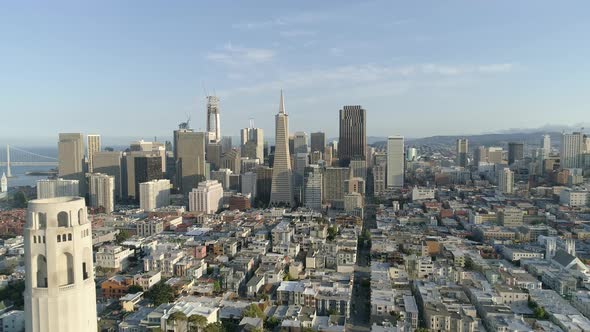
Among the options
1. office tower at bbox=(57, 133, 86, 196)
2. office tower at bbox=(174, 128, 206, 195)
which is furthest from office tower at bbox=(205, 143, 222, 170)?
office tower at bbox=(57, 133, 86, 196)

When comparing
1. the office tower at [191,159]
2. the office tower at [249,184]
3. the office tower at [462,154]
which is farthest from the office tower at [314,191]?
the office tower at [462,154]

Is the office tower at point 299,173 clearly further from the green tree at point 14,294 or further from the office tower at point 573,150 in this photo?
the office tower at point 573,150

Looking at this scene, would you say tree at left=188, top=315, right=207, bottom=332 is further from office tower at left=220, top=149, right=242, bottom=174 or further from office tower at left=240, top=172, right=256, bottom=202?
office tower at left=220, top=149, right=242, bottom=174

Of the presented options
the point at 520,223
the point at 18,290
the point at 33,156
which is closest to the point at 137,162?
the point at 18,290

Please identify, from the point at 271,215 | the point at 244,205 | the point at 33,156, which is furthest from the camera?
the point at 33,156

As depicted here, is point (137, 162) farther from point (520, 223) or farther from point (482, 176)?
point (482, 176)
